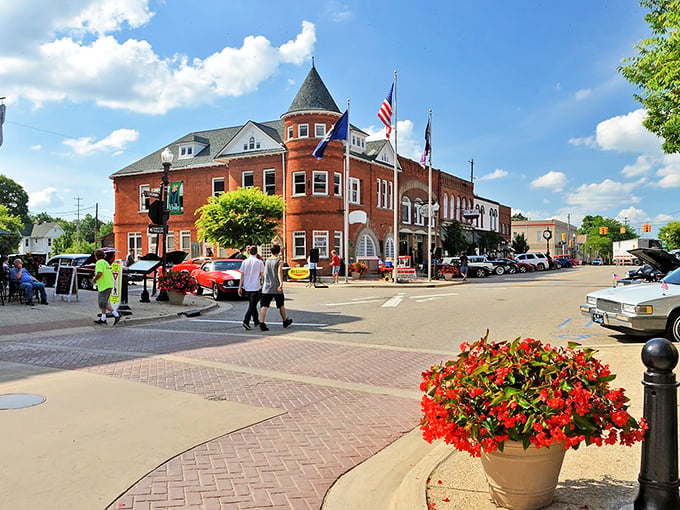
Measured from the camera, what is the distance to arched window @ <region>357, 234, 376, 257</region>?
40188 mm

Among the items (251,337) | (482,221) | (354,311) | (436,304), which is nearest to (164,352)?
(251,337)

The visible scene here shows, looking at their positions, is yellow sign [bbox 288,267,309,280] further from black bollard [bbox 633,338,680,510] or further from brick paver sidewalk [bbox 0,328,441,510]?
black bollard [bbox 633,338,680,510]

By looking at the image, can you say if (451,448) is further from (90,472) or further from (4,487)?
(4,487)

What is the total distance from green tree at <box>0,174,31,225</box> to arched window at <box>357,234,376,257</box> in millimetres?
69849

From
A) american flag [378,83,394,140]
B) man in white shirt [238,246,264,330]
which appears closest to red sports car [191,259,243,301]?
man in white shirt [238,246,264,330]

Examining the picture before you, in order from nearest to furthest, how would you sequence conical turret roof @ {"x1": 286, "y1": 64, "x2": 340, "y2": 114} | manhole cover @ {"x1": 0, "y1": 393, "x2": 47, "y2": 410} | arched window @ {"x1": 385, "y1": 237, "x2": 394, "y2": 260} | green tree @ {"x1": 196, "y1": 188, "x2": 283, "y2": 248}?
manhole cover @ {"x1": 0, "y1": 393, "x2": 47, "y2": 410}, green tree @ {"x1": 196, "y1": 188, "x2": 283, "y2": 248}, conical turret roof @ {"x1": 286, "y1": 64, "x2": 340, "y2": 114}, arched window @ {"x1": 385, "y1": 237, "x2": 394, "y2": 260}

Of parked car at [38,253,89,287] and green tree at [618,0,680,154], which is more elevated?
green tree at [618,0,680,154]

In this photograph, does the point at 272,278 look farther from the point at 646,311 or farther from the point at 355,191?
the point at 355,191

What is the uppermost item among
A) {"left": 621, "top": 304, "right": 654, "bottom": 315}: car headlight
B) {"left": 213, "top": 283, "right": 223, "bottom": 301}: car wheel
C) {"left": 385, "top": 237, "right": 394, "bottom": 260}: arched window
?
{"left": 385, "top": 237, "right": 394, "bottom": 260}: arched window

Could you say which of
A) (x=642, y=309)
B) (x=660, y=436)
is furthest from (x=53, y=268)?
(x=660, y=436)

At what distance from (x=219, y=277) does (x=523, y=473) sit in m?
18.2

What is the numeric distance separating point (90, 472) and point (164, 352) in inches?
212

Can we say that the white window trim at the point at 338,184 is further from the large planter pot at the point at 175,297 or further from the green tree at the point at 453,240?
the large planter pot at the point at 175,297

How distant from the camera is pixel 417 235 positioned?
50344 millimetres
